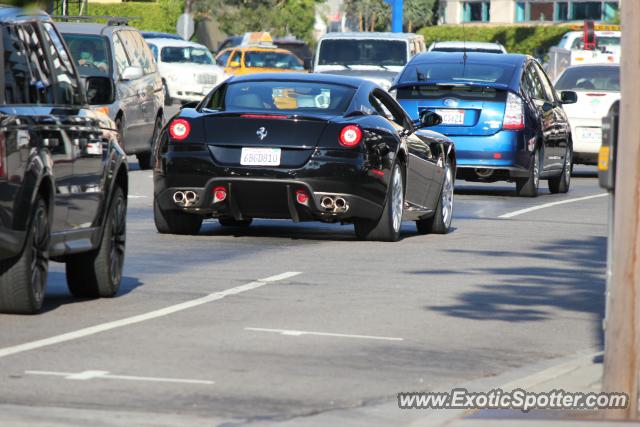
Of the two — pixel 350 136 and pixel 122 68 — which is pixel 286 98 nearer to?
pixel 350 136

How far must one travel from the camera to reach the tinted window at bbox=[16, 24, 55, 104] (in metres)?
10.5

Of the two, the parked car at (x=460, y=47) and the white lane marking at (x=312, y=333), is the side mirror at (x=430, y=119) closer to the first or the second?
the white lane marking at (x=312, y=333)

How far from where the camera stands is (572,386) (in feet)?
27.0

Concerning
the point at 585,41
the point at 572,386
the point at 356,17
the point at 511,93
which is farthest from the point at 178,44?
the point at 356,17

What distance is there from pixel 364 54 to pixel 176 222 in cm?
2026

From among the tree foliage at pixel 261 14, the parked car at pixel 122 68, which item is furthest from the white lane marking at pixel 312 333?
the tree foliage at pixel 261 14

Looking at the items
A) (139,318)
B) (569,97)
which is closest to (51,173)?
(139,318)

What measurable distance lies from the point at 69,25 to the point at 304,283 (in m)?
12.5

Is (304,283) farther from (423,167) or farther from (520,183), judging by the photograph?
(520,183)

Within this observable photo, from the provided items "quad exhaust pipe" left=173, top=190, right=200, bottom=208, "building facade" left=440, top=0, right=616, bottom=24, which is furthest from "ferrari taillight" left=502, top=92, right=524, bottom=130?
"building facade" left=440, top=0, right=616, bottom=24

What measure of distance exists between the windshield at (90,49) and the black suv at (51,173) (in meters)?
12.2

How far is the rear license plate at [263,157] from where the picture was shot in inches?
581

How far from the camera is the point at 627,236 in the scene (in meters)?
7.55

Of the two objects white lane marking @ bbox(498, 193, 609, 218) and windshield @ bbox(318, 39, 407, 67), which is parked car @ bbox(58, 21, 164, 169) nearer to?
white lane marking @ bbox(498, 193, 609, 218)
